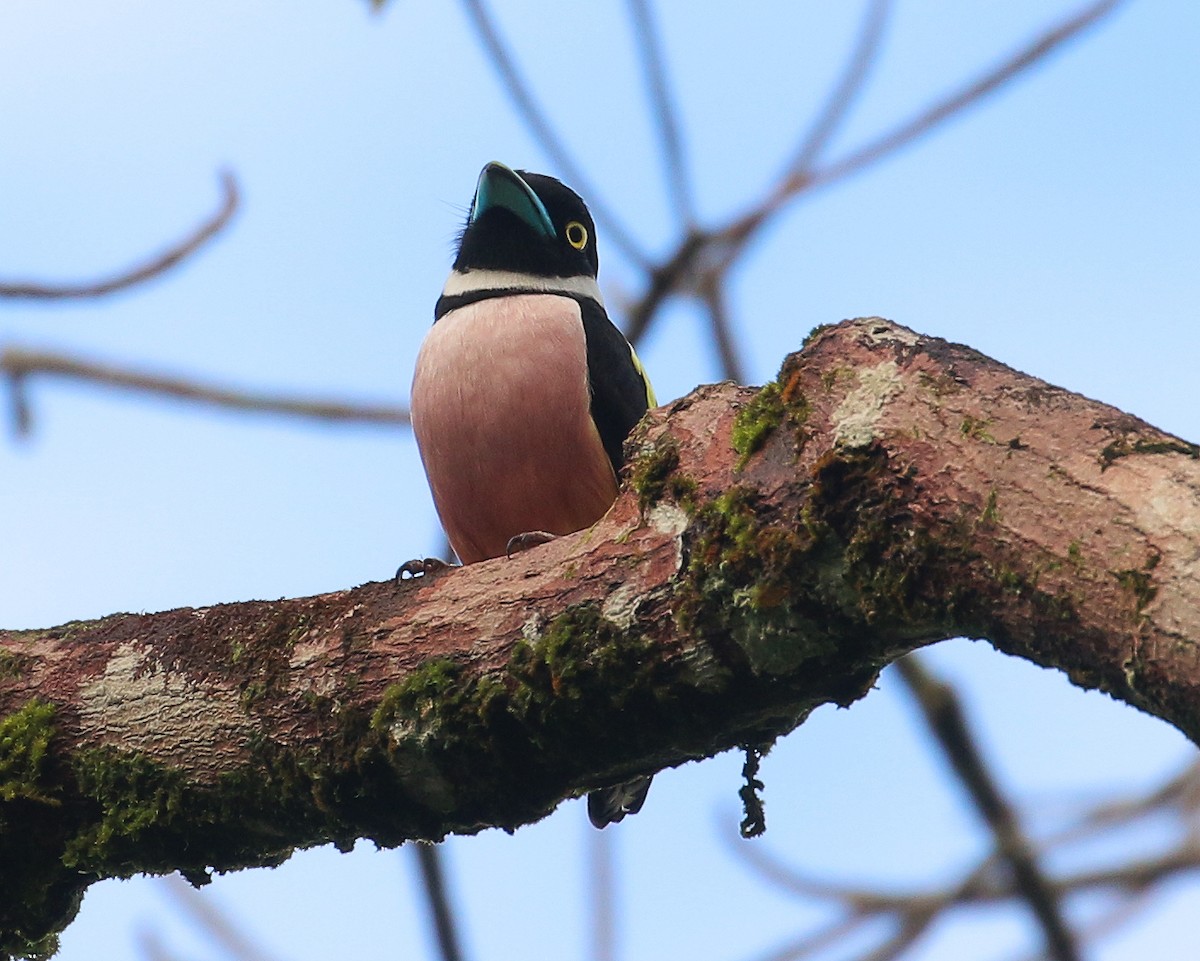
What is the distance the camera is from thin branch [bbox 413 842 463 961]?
5.59 meters

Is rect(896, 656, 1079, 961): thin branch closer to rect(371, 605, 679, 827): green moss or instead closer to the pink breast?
the pink breast

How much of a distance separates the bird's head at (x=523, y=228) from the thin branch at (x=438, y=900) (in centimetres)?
250

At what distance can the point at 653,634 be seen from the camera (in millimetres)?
3627

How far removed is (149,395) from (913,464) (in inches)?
150

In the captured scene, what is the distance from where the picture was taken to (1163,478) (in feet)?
9.34

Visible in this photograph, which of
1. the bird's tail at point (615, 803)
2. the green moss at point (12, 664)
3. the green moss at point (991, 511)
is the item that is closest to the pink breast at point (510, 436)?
the bird's tail at point (615, 803)

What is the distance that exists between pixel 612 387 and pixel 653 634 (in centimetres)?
228

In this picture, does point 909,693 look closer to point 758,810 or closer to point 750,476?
point 758,810

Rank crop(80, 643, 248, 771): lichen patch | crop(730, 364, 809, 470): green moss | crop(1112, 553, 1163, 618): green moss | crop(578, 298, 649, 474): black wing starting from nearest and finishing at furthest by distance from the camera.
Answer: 1. crop(1112, 553, 1163, 618): green moss
2. crop(730, 364, 809, 470): green moss
3. crop(80, 643, 248, 771): lichen patch
4. crop(578, 298, 649, 474): black wing

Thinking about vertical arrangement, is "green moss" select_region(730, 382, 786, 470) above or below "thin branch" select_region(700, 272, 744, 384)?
below

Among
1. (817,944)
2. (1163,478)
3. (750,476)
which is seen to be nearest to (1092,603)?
(1163,478)

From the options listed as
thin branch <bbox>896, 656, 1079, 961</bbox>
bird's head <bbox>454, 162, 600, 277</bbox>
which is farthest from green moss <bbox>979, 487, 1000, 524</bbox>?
bird's head <bbox>454, 162, 600, 277</bbox>

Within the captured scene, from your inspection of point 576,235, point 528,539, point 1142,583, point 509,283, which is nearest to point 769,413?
point 1142,583

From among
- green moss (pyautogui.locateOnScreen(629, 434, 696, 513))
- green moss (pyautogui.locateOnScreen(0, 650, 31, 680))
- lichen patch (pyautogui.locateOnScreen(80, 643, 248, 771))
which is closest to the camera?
green moss (pyautogui.locateOnScreen(629, 434, 696, 513))
